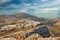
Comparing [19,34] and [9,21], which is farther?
[9,21]

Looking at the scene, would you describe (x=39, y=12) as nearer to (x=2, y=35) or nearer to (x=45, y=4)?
(x=45, y=4)

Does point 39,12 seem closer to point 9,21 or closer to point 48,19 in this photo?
point 48,19

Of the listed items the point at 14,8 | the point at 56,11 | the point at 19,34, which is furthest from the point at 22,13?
the point at 56,11

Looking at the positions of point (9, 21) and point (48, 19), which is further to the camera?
point (9, 21)

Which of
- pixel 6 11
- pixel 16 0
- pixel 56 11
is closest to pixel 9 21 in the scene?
pixel 6 11

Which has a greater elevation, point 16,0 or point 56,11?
point 16,0

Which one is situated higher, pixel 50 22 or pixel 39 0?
pixel 39 0

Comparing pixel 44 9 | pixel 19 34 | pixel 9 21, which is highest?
pixel 44 9

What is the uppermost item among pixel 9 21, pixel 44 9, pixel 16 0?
pixel 16 0
